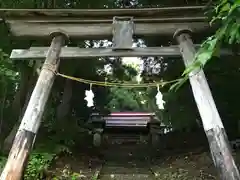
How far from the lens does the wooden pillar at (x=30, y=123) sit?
14.4ft

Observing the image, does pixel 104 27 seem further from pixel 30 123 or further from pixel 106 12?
pixel 30 123

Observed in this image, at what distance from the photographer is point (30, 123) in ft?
16.2

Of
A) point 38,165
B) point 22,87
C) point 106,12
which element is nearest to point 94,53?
point 106,12

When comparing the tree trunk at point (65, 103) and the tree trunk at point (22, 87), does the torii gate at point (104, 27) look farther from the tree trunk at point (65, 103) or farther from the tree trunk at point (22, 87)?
the tree trunk at point (65, 103)

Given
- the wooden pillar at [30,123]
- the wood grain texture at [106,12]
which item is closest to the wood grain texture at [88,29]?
the wood grain texture at [106,12]

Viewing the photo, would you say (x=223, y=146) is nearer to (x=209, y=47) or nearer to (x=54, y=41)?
(x=209, y=47)

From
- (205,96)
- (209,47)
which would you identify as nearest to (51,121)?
(205,96)

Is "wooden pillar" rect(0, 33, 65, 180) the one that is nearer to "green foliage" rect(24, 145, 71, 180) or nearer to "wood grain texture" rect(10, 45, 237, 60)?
"wood grain texture" rect(10, 45, 237, 60)

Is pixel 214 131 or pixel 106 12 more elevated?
pixel 106 12

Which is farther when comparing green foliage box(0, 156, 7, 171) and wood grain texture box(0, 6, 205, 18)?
green foliage box(0, 156, 7, 171)

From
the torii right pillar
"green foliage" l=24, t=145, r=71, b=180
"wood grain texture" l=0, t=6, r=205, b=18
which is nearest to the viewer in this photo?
the torii right pillar

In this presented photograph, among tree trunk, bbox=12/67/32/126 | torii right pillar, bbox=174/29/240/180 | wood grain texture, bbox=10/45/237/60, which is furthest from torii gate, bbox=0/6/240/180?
tree trunk, bbox=12/67/32/126

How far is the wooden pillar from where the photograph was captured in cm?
440

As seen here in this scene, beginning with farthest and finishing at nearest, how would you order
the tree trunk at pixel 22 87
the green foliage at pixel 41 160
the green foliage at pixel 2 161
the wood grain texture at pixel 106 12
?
the tree trunk at pixel 22 87 → the green foliage at pixel 2 161 → the green foliage at pixel 41 160 → the wood grain texture at pixel 106 12
